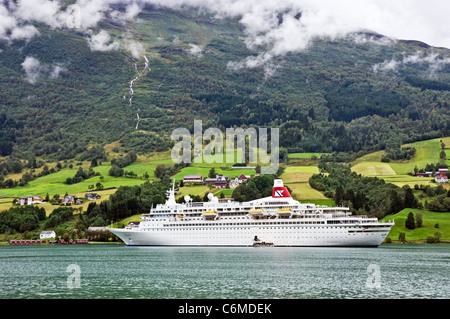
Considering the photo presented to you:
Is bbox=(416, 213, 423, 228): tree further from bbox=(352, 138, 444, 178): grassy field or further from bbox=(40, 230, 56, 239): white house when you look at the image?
bbox=(40, 230, 56, 239): white house

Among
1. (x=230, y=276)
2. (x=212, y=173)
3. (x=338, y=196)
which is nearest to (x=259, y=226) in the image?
(x=338, y=196)

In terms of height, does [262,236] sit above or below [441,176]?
below

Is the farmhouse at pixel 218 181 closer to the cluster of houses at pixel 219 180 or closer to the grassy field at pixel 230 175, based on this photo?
the cluster of houses at pixel 219 180

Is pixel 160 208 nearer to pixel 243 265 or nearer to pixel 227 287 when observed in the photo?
pixel 243 265

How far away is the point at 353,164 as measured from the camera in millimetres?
181125

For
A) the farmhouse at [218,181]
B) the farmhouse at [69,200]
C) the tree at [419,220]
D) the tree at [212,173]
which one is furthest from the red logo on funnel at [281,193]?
the farmhouse at [69,200]

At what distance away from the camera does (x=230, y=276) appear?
5628 centimetres

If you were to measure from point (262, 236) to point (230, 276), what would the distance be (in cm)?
4540

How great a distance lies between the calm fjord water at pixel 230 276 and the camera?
151 feet

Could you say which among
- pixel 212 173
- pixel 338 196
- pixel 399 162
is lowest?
pixel 338 196

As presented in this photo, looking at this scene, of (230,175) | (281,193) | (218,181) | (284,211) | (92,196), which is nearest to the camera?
(284,211)

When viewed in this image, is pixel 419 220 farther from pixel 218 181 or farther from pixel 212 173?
pixel 212 173

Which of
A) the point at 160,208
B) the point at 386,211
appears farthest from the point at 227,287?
the point at 386,211
